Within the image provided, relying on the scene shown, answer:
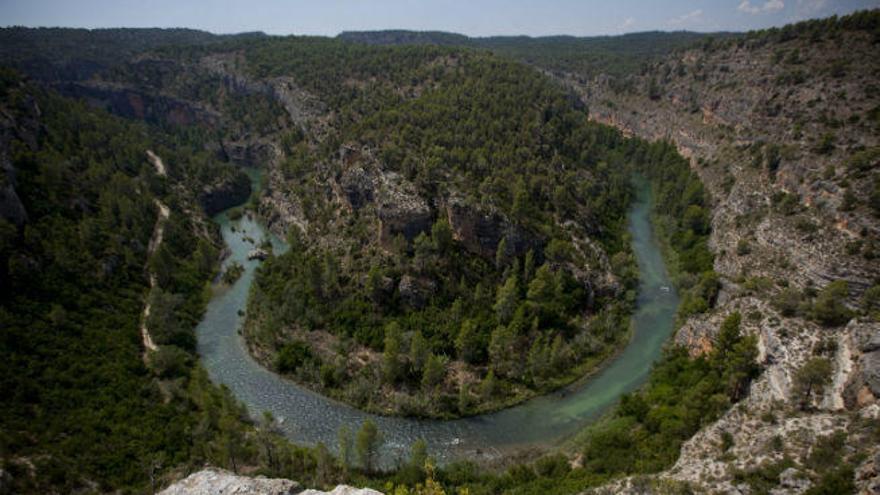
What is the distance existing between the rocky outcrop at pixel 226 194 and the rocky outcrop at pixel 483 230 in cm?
8535

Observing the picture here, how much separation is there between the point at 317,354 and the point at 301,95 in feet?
366

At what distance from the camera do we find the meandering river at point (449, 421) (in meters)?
56.7

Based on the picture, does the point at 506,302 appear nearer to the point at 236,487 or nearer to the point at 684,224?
the point at 236,487

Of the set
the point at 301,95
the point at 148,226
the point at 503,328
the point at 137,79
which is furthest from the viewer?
the point at 137,79

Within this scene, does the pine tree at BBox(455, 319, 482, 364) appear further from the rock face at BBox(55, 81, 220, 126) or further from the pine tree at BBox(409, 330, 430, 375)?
the rock face at BBox(55, 81, 220, 126)

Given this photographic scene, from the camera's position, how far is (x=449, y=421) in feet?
194

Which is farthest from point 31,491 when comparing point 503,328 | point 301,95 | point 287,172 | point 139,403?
point 301,95

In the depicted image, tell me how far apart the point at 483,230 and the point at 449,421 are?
3476 cm

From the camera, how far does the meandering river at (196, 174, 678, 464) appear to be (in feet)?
186

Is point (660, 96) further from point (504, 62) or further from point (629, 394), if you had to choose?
point (629, 394)

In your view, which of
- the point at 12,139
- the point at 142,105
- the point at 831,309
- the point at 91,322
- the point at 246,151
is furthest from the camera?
the point at 142,105

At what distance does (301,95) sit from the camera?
152750 millimetres

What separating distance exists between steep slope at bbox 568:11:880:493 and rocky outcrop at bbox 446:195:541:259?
30300 mm

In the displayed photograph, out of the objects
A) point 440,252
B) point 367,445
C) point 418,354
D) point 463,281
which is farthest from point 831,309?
→ point 367,445
